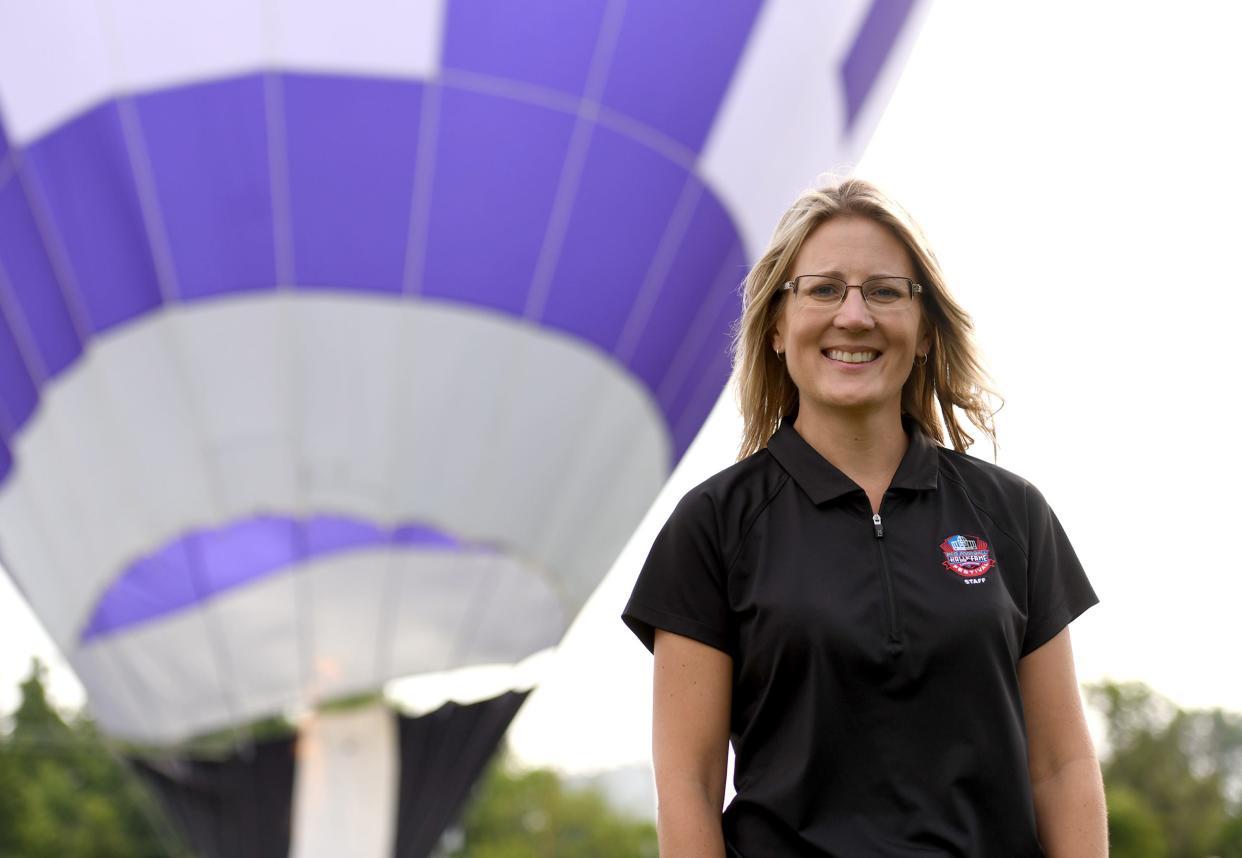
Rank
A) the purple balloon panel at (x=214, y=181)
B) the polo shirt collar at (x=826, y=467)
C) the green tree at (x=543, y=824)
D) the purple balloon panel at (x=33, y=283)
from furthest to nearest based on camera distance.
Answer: the green tree at (x=543, y=824), the purple balloon panel at (x=33, y=283), the purple balloon panel at (x=214, y=181), the polo shirt collar at (x=826, y=467)

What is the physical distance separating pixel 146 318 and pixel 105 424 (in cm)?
36

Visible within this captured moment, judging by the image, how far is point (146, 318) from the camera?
482 cm

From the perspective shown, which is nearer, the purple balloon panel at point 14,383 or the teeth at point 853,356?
the teeth at point 853,356

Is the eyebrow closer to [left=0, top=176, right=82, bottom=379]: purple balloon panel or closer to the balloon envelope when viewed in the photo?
the balloon envelope

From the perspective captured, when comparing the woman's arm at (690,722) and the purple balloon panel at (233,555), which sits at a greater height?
the purple balloon panel at (233,555)

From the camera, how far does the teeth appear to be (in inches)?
57.7

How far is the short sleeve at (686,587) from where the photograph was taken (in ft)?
4.50

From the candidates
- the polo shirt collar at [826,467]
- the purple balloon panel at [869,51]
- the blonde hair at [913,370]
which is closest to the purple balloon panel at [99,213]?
the purple balloon panel at [869,51]

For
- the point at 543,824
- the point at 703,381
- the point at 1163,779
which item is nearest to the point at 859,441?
the point at 703,381

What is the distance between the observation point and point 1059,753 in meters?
1.42

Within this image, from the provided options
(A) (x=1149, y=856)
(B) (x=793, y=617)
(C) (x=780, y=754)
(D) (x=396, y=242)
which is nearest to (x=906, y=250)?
(B) (x=793, y=617)

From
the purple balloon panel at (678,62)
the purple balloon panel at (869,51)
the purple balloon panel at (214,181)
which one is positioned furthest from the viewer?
the purple balloon panel at (869,51)

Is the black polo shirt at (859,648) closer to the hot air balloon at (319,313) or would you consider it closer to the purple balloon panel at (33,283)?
the hot air balloon at (319,313)

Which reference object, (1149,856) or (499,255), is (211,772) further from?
(1149,856)
